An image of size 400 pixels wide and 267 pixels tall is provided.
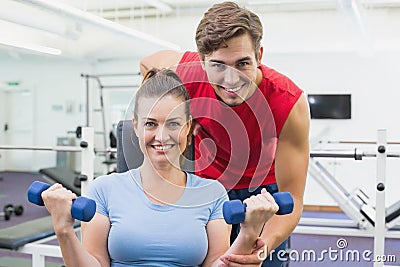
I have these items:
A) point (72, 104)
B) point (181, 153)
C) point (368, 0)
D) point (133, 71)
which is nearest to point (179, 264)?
point (181, 153)

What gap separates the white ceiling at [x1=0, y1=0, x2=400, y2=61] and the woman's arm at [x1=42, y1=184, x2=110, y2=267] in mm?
3802

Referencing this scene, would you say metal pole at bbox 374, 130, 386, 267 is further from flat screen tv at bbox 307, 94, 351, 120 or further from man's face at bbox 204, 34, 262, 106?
flat screen tv at bbox 307, 94, 351, 120

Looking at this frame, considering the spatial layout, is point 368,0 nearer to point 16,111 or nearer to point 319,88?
point 319,88

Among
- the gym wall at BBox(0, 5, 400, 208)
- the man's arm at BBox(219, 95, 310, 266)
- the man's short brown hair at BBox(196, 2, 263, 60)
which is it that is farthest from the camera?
the gym wall at BBox(0, 5, 400, 208)

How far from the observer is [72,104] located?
9.52 meters

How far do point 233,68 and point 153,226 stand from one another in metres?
0.44

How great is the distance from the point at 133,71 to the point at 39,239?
5608mm

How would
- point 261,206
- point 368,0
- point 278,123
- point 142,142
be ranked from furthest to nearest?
point 368,0, point 278,123, point 142,142, point 261,206

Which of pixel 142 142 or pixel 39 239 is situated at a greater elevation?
pixel 142 142

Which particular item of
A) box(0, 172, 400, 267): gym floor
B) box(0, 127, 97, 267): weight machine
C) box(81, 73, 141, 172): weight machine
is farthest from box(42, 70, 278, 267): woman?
box(81, 73, 141, 172): weight machine

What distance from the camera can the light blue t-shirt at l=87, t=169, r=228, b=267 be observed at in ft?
4.06

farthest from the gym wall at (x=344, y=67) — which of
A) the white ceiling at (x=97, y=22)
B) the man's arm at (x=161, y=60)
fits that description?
the man's arm at (x=161, y=60)

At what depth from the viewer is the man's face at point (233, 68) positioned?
46.0 inches

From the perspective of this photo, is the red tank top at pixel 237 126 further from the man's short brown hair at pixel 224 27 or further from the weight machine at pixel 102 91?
the weight machine at pixel 102 91
